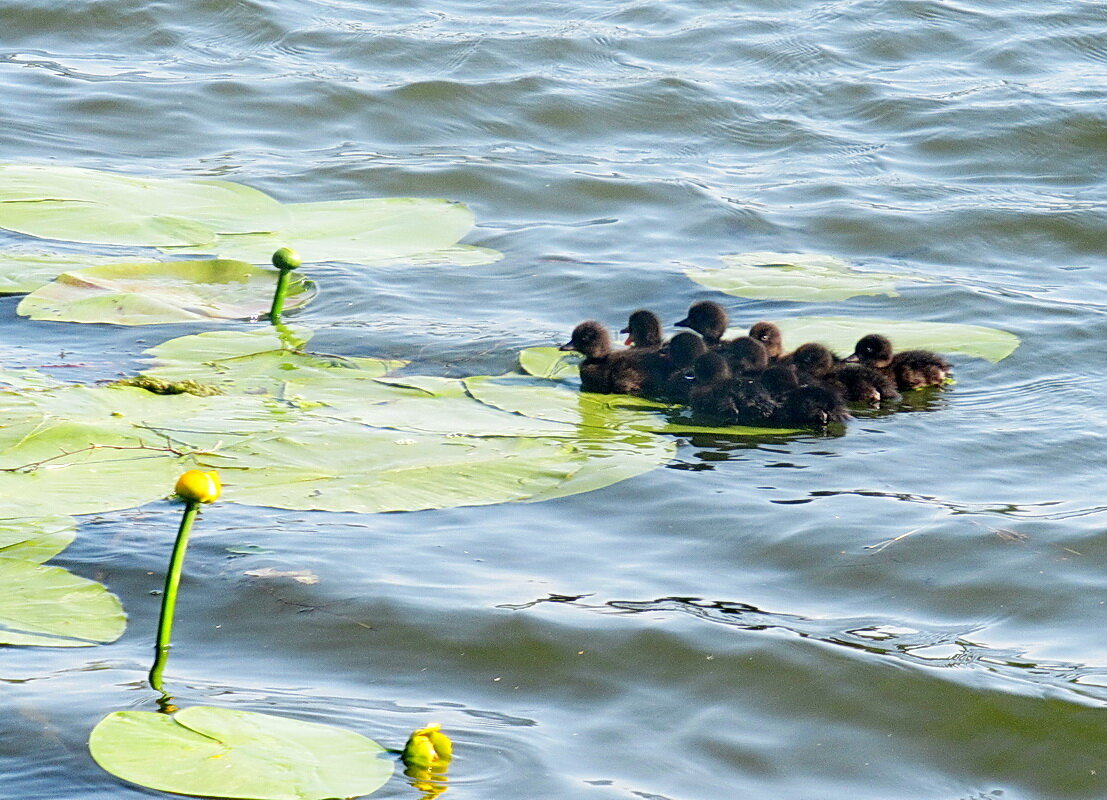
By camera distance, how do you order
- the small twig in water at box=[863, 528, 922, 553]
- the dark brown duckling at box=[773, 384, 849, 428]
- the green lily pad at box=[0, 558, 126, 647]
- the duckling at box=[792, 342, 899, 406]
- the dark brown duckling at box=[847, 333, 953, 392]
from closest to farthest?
1. the green lily pad at box=[0, 558, 126, 647]
2. the small twig in water at box=[863, 528, 922, 553]
3. the dark brown duckling at box=[773, 384, 849, 428]
4. the duckling at box=[792, 342, 899, 406]
5. the dark brown duckling at box=[847, 333, 953, 392]

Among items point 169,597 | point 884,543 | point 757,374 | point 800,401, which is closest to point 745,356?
point 757,374

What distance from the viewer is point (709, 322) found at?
21.4 ft

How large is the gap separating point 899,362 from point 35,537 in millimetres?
3511

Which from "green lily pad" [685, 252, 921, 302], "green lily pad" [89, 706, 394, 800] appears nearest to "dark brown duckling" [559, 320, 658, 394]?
"green lily pad" [685, 252, 921, 302]

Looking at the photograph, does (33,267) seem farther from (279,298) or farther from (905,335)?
(905,335)

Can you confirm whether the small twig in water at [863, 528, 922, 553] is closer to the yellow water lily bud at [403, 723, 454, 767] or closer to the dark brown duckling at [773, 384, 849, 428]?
the dark brown duckling at [773, 384, 849, 428]

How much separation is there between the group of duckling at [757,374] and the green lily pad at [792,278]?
29.3 inches

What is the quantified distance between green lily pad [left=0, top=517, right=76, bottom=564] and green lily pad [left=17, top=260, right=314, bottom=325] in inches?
96.0

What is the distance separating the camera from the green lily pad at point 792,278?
23.5 ft

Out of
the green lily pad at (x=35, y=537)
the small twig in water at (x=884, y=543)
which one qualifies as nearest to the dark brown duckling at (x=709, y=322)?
the small twig in water at (x=884, y=543)

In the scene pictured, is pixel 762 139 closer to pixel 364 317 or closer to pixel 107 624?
pixel 364 317

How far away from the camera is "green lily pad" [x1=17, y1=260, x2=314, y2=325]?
6.50 m

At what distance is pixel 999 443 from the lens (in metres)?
5.59

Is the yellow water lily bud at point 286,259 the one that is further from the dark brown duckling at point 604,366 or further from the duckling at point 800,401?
the duckling at point 800,401
